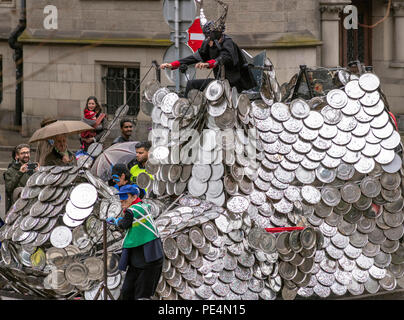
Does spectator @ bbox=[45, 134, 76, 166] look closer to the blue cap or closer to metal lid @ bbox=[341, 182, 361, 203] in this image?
the blue cap

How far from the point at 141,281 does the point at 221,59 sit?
2.78 m

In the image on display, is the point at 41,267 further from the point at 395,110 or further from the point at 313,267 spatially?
the point at 395,110

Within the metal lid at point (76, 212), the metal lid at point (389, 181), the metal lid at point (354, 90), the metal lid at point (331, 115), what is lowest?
the metal lid at point (76, 212)

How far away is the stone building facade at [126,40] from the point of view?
23062mm

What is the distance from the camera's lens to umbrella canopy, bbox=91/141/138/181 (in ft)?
49.5

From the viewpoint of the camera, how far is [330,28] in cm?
2344

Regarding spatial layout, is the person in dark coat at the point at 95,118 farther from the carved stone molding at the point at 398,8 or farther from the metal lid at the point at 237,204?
the carved stone molding at the point at 398,8

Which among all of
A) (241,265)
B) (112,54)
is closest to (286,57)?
(112,54)

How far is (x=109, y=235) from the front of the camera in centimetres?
1251

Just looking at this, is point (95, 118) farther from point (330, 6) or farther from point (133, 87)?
point (330, 6)

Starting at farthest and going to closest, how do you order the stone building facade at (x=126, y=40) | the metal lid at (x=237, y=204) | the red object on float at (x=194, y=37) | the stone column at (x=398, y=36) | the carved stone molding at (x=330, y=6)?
1. the stone column at (x=398, y=36)
2. the carved stone molding at (x=330, y=6)
3. the stone building facade at (x=126, y=40)
4. the red object on float at (x=194, y=37)
5. the metal lid at (x=237, y=204)

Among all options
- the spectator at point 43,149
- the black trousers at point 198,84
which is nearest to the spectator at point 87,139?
the spectator at point 43,149

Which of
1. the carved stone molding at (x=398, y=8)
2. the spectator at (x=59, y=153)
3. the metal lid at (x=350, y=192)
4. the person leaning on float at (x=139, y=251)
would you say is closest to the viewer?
the person leaning on float at (x=139, y=251)

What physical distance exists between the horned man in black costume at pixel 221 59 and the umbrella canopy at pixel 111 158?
195cm
